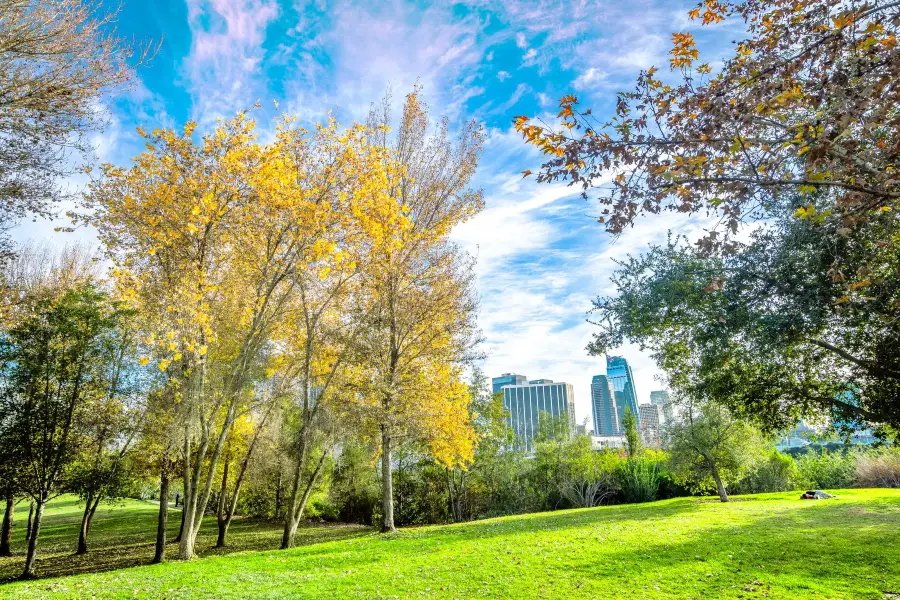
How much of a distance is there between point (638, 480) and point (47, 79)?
3996 centimetres

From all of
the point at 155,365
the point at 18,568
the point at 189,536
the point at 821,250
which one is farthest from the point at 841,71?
the point at 18,568

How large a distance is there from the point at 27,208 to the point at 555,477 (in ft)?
120

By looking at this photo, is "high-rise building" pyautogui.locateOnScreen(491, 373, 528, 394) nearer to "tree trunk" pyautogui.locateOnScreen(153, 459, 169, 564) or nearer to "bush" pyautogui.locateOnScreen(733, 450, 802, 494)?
"bush" pyautogui.locateOnScreen(733, 450, 802, 494)

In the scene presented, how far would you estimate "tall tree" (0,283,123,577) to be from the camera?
1739cm

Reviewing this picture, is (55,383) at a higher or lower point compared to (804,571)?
higher

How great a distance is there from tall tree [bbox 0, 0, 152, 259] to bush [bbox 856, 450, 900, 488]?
50.3m

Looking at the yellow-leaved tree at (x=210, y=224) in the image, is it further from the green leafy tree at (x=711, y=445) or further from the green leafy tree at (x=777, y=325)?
the green leafy tree at (x=711, y=445)

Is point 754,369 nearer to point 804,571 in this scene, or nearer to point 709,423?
point 804,571

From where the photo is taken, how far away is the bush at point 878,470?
3612 cm

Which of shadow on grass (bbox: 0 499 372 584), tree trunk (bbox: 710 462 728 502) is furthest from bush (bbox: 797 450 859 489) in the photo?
shadow on grass (bbox: 0 499 372 584)

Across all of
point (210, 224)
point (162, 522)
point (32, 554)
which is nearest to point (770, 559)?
point (210, 224)

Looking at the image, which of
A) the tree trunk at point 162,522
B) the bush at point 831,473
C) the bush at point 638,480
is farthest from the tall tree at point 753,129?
the bush at point 831,473

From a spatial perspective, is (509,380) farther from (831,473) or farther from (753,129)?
(753,129)

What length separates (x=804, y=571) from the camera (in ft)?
31.6
